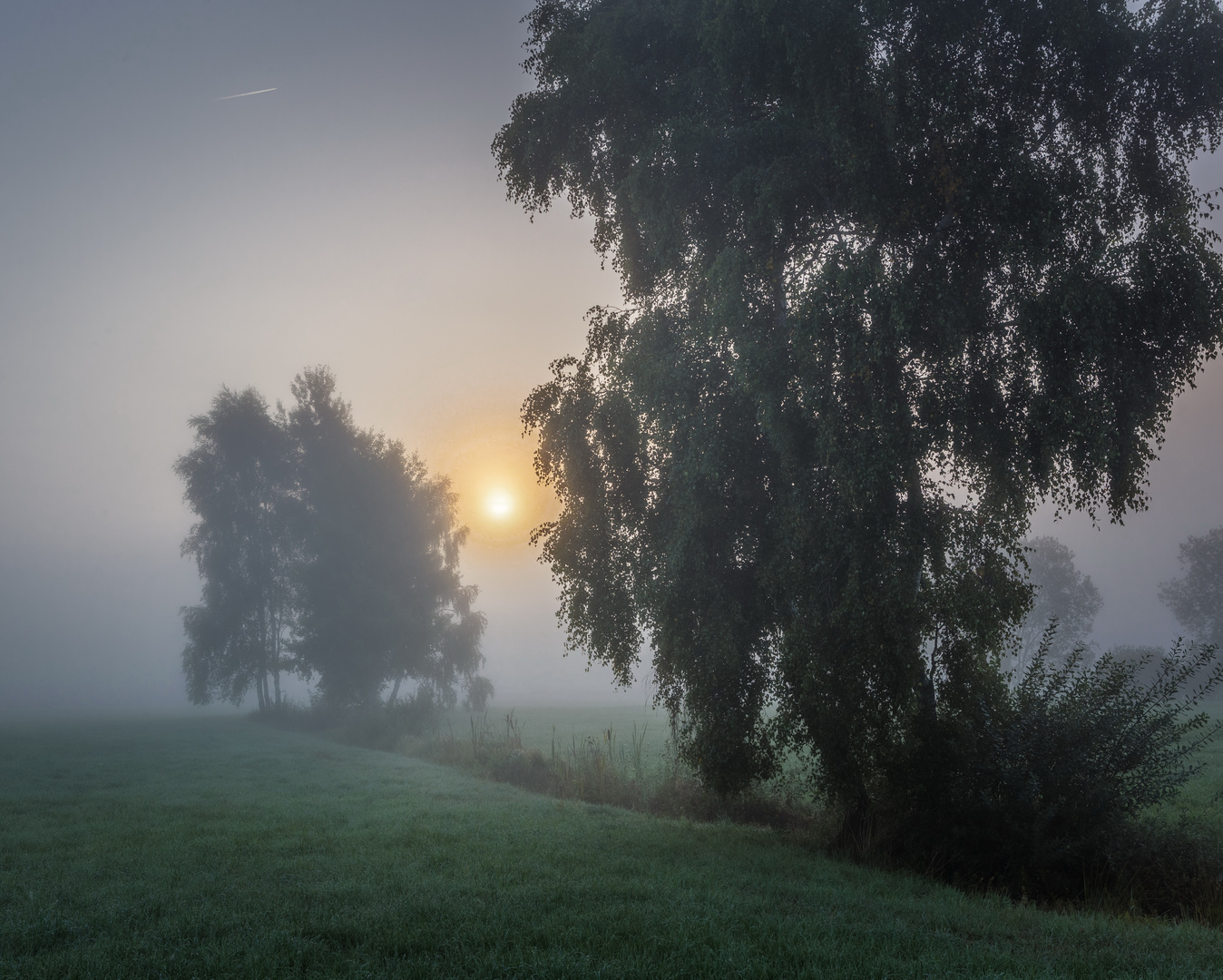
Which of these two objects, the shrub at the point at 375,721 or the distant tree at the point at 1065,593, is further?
the distant tree at the point at 1065,593

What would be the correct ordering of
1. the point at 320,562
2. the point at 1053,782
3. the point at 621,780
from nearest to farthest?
the point at 1053,782 → the point at 621,780 → the point at 320,562

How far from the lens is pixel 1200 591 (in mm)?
59219

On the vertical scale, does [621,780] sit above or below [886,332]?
below

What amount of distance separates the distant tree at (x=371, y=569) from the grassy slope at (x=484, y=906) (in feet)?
71.0

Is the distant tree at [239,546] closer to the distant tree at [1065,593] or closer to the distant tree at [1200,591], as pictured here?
the distant tree at [1065,593]

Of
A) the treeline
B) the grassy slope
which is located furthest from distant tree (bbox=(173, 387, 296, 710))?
the grassy slope

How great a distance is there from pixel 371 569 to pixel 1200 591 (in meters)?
69.2

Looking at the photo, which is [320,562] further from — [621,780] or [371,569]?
[621,780]

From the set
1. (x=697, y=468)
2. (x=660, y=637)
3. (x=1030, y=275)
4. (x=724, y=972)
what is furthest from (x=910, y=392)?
(x=724, y=972)

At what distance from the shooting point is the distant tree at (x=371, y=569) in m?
34.6

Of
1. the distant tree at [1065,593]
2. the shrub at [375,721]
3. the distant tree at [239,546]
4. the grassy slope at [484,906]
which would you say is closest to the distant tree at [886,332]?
the grassy slope at [484,906]

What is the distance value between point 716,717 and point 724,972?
5.74 m

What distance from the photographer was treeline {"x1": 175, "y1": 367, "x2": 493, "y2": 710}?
34.8m

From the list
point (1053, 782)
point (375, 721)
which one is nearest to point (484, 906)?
point (1053, 782)
